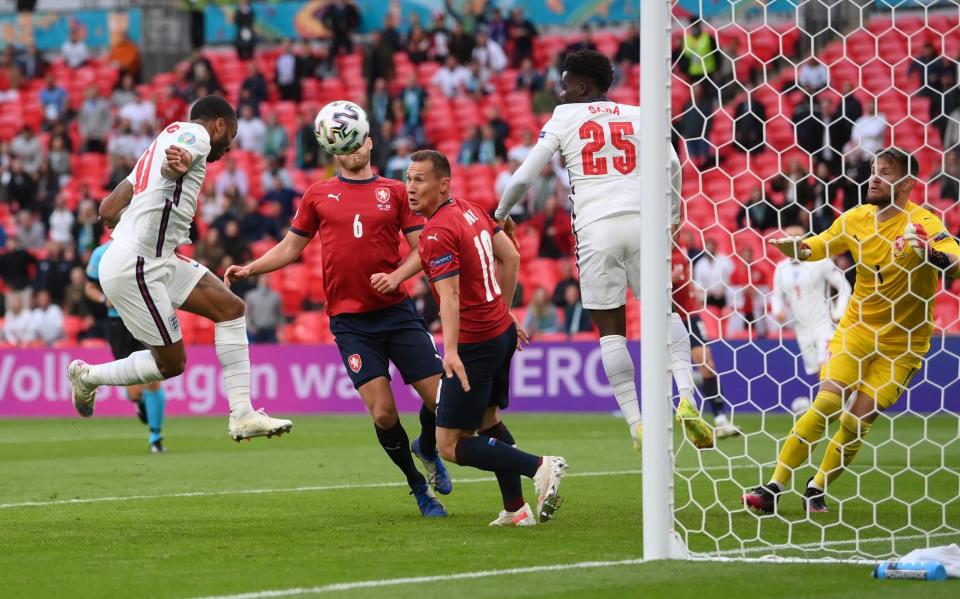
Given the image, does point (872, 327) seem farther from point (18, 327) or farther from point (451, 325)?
point (18, 327)

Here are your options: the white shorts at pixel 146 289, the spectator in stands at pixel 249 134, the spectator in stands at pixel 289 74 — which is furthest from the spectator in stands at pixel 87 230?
the white shorts at pixel 146 289

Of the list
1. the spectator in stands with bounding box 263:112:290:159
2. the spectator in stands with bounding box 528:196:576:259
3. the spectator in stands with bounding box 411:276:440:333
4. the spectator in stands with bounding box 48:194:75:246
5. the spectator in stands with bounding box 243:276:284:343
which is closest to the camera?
the spectator in stands with bounding box 411:276:440:333

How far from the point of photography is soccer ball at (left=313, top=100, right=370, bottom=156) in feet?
27.9

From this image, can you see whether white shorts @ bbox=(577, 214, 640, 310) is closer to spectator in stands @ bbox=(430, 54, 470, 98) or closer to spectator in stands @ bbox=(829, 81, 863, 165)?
spectator in stands @ bbox=(829, 81, 863, 165)

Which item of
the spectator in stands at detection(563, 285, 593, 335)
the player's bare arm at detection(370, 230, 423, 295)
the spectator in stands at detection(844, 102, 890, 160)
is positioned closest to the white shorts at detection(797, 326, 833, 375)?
the spectator in stands at detection(844, 102, 890, 160)

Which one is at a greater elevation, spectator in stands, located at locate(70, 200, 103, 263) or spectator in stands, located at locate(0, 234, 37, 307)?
spectator in stands, located at locate(70, 200, 103, 263)

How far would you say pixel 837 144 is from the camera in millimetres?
15289

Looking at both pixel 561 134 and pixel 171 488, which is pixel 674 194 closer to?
pixel 561 134

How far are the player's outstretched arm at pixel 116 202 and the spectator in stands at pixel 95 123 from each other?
1949 cm

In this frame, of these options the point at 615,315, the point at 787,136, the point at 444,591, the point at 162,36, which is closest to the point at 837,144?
the point at 787,136

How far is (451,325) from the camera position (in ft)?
24.2

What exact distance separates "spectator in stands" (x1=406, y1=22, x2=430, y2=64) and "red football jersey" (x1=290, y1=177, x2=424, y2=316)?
1829cm

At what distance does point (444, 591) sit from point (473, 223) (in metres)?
2.60

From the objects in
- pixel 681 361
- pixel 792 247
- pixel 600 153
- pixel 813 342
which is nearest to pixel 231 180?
pixel 813 342
